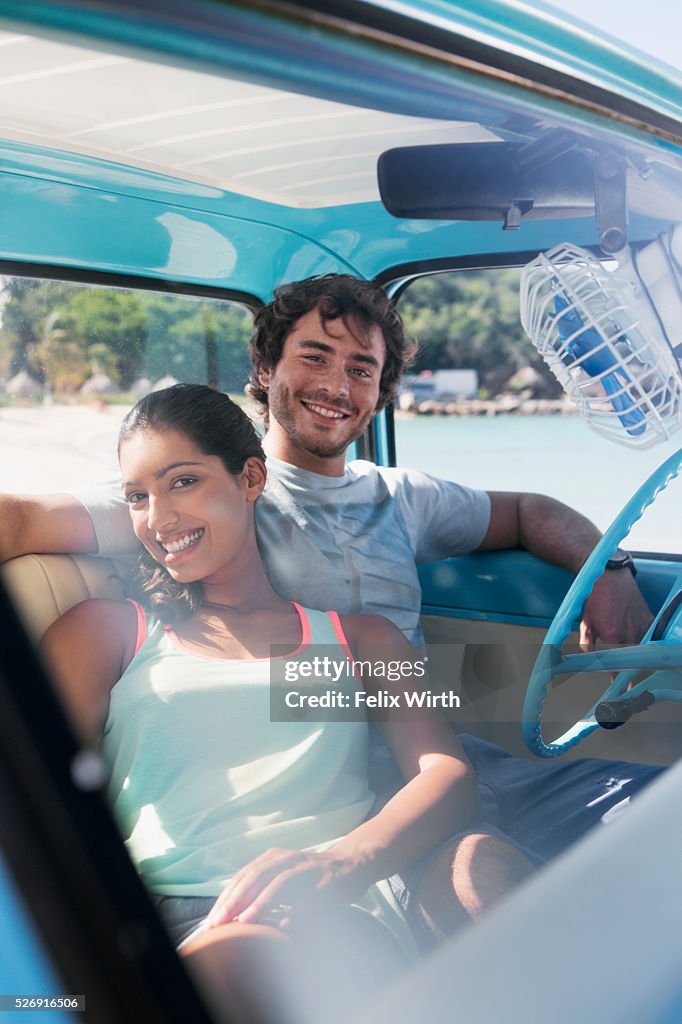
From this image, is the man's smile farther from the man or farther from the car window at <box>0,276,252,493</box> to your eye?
the car window at <box>0,276,252,493</box>

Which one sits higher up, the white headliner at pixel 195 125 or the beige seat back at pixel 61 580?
the white headliner at pixel 195 125

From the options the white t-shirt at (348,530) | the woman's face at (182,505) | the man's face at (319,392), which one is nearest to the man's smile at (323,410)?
the man's face at (319,392)

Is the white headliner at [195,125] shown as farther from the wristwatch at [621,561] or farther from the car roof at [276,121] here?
the wristwatch at [621,561]

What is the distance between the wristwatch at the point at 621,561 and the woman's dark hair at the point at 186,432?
3.11 feet

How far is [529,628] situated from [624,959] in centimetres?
177

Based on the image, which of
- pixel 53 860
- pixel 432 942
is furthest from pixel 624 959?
pixel 53 860

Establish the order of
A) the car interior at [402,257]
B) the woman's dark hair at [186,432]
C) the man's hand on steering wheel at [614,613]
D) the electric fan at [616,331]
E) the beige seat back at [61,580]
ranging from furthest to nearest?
the man's hand on steering wheel at [614,613] → the woman's dark hair at [186,432] → the beige seat back at [61,580] → the electric fan at [616,331] → the car interior at [402,257]

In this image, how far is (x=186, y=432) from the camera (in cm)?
185

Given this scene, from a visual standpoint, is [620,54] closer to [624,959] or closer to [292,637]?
[624,959]

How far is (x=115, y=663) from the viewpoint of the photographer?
62.2 inches

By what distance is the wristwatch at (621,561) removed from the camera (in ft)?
7.54

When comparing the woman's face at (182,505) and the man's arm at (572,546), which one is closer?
the woman's face at (182,505)

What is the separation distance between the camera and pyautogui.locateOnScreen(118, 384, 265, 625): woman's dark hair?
69.6 inches

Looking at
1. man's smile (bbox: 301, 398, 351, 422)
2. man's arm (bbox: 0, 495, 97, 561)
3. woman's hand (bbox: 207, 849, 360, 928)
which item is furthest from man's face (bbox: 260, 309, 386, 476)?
woman's hand (bbox: 207, 849, 360, 928)
